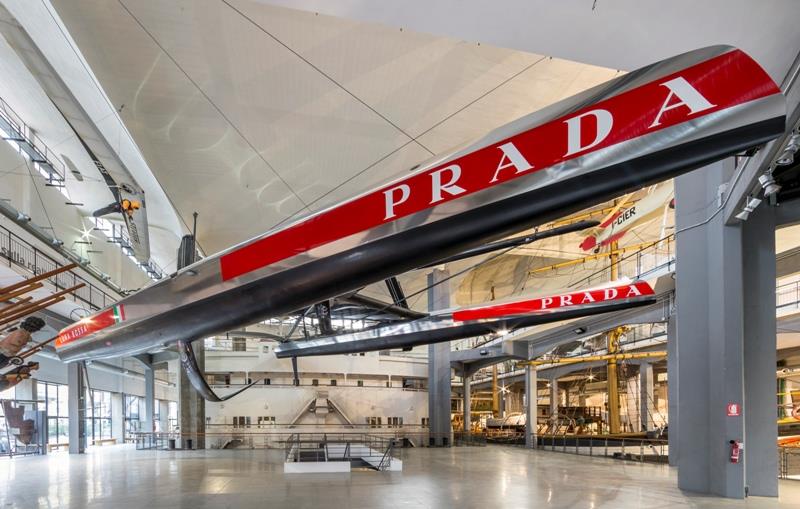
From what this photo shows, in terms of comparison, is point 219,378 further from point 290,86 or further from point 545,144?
point 545,144

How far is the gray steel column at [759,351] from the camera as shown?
9117 mm

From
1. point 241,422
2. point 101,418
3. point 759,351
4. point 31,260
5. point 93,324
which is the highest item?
point 31,260

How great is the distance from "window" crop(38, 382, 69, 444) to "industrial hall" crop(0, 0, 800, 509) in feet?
6.67

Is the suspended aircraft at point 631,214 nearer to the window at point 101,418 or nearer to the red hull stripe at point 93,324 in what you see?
the red hull stripe at point 93,324

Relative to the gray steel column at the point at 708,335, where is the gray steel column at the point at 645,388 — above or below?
below

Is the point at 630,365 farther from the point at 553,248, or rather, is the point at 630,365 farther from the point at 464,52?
the point at 464,52

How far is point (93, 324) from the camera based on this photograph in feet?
22.8

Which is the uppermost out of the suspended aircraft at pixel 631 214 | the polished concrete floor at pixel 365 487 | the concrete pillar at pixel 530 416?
the suspended aircraft at pixel 631 214

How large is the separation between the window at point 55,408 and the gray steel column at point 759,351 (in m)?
27.5

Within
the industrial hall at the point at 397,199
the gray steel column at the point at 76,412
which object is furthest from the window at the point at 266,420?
the gray steel column at the point at 76,412

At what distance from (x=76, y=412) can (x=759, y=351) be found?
24.3m

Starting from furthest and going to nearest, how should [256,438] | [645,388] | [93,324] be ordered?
[645,388] < [256,438] < [93,324]

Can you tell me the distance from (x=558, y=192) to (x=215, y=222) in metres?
15.6

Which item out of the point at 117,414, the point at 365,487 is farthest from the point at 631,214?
the point at 117,414
